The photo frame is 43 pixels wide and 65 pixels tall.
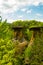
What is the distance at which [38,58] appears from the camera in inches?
893

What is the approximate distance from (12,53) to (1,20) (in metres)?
10.6

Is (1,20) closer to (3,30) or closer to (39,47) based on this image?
(3,30)

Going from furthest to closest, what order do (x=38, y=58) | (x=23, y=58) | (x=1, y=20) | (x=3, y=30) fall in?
(x=1, y=20), (x=3, y=30), (x=23, y=58), (x=38, y=58)

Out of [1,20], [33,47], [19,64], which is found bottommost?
[19,64]

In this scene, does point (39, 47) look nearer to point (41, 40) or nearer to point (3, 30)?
point (41, 40)

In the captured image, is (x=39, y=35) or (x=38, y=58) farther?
(x=39, y=35)

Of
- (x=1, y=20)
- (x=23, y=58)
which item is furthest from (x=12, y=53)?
(x=1, y=20)

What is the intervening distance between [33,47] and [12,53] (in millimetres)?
3554

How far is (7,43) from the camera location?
28.2 m

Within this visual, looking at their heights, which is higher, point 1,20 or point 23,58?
point 1,20

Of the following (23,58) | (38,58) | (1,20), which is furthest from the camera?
(1,20)

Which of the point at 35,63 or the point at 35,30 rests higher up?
the point at 35,30

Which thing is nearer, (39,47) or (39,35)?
(39,47)

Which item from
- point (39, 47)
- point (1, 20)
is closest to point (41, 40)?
point (39, 47)
